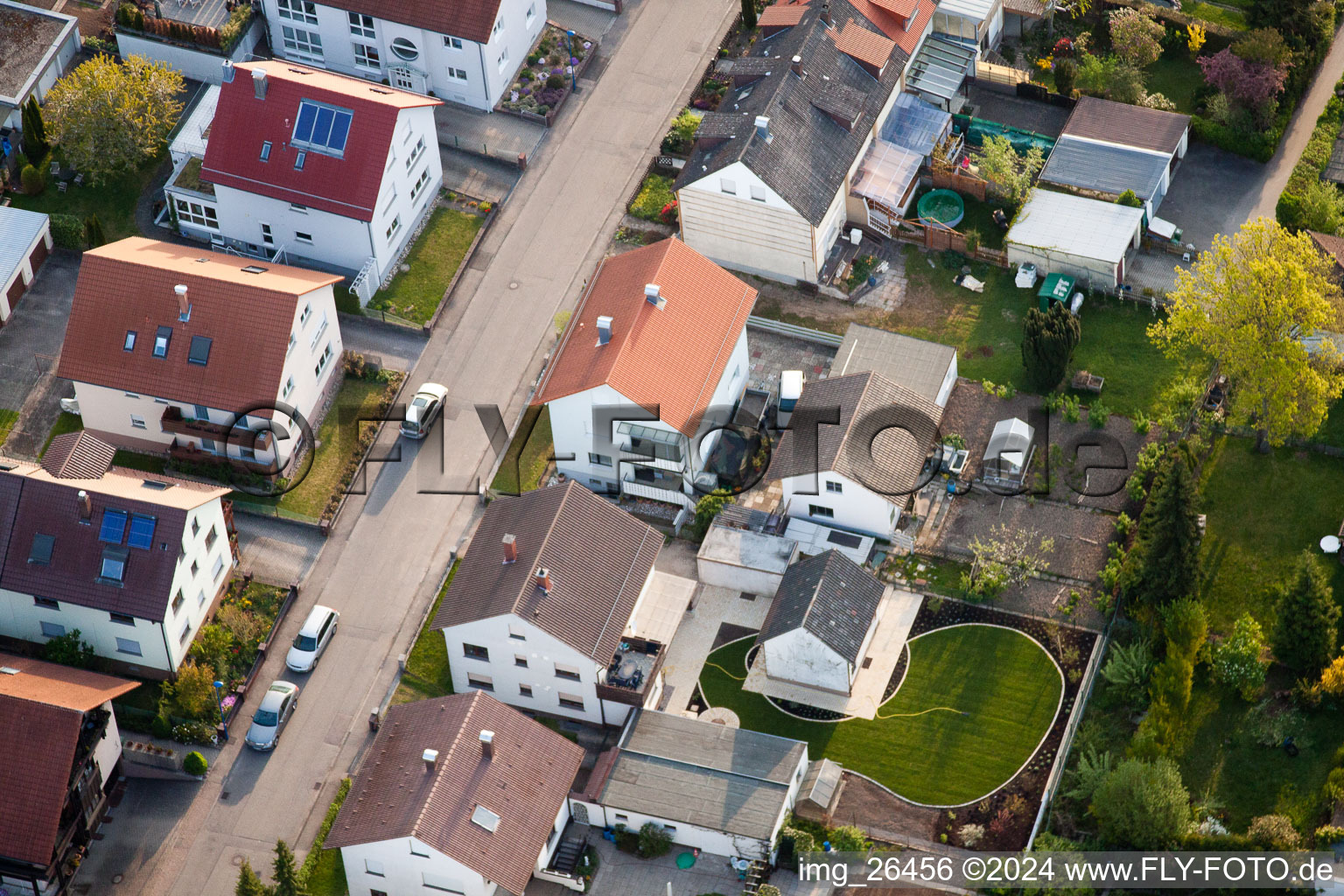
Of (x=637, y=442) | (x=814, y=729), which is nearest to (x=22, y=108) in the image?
(x=637, y=442)

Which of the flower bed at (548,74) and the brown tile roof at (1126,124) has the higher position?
the brown tile roof at (1126,124)

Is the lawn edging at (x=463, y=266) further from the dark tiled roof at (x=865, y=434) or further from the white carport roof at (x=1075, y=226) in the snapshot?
the white carport roof at (x=1075, y=226)

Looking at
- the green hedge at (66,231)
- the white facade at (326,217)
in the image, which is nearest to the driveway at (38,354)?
the green hedge at (66,231)

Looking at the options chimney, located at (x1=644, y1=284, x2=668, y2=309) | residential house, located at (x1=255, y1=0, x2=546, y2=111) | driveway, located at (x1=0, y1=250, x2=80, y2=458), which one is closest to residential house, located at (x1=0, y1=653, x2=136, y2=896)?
driveway, located at (x1=0, y1=250, x2=80, y2=458)

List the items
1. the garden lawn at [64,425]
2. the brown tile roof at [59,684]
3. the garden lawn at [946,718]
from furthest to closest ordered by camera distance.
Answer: the garden lawn at [64,425], the garden lawn at [946,718], the brown tile roof at [59,684]

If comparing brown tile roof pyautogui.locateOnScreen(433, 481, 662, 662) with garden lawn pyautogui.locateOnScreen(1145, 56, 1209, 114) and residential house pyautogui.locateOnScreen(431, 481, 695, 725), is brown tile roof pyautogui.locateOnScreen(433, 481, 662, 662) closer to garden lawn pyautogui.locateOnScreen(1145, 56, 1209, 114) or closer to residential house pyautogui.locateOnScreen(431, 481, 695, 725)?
residential house pyautogui.locateOnScreen(431, 481, 695, 725)

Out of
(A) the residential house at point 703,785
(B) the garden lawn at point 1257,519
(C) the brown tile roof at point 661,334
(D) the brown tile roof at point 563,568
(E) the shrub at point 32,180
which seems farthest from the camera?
(E) the shrub at point 32,180

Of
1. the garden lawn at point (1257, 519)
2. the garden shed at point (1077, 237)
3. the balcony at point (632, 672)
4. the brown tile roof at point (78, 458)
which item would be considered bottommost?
the brown tile roof at point (78, 458)
